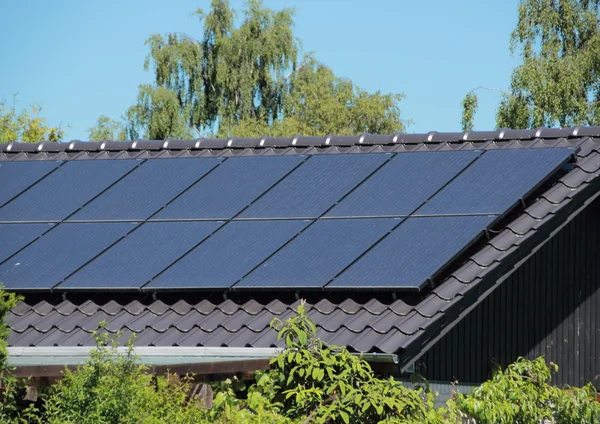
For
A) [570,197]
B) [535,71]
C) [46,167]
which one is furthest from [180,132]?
[570,197]

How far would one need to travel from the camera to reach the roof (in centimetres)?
1122

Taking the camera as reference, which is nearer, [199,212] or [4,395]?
[4,395]

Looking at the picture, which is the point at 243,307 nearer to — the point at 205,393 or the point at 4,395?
the point at 205,393

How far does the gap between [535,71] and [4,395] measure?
3380 cm

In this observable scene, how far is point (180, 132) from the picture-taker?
5494cm

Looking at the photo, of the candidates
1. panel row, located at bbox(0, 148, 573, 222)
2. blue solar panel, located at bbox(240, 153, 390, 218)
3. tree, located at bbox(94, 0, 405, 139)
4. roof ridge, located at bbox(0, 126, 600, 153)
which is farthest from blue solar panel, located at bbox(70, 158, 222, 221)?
tree, located at bbox(94, 0, 405, 139)

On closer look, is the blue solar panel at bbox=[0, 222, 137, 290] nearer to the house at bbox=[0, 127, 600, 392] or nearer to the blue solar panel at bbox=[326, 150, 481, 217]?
the house at bbox=[0, 127, 600, 392]

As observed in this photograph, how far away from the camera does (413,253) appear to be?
39.2ft

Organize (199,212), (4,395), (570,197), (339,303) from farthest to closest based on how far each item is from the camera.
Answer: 1. (199,212)
2. (570,197)
3. (339,303)
4. (4,395)

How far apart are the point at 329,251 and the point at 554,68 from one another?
30.1 meters

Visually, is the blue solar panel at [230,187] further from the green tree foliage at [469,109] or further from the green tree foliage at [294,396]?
the green tree foliage at [469,109]

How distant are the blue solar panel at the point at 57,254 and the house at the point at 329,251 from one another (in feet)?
0.09

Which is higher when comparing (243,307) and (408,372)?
(243,307)

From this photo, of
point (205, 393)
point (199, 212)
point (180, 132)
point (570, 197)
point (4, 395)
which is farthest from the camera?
point (180, 132)
